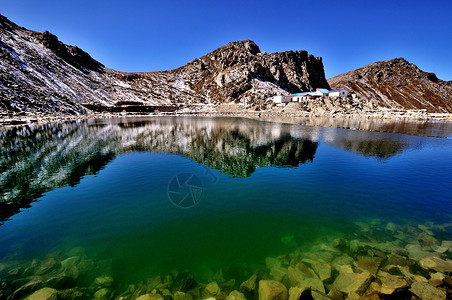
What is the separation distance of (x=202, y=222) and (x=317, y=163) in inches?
754

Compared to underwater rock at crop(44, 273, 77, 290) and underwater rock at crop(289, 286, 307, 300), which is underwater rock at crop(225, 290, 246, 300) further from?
underwater rock at crop(44, 273, 77, 290)

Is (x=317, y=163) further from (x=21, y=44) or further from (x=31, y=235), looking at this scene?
(x=21, y=44)

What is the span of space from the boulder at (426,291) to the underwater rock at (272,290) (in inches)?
208

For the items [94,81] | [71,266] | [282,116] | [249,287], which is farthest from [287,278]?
[94,81]

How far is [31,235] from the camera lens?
1241 cm

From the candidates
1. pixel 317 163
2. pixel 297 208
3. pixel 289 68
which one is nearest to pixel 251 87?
pixel 289 68

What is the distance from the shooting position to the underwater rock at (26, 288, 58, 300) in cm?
815

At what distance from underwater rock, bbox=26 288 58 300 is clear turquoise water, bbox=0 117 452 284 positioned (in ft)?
7.36

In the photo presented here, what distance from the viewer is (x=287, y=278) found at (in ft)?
30.9

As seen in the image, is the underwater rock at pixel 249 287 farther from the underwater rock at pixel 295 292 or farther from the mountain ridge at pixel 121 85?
the mountain ridge at pixel 121 85

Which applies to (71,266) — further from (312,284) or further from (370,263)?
(370,263)

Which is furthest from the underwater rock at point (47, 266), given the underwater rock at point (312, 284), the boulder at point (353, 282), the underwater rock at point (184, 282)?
the boulder at point (353, 282)

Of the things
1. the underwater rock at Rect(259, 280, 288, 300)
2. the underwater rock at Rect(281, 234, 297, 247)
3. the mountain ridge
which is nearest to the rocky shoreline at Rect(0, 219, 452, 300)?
the underwater rock at Rect(259, 280, 288, 300)

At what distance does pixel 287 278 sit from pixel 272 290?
1310 millimetres
